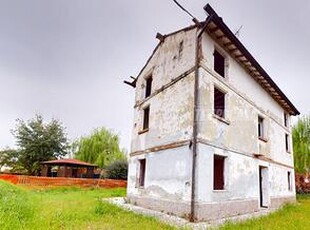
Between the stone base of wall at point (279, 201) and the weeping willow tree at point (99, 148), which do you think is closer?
the stone base of wall at point (279, 201)

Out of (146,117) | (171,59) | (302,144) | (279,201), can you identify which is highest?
(171,59)

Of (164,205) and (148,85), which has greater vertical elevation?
(148,85)

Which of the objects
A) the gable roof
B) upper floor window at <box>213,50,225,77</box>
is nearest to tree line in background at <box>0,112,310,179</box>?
the gable roof

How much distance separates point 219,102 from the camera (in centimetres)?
1152

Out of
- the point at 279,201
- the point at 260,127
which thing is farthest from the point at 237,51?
the point at 279,201

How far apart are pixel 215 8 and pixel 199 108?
3.74 m

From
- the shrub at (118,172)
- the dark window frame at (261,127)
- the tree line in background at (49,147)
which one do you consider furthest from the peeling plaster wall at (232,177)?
the tree line in background at (49,147)

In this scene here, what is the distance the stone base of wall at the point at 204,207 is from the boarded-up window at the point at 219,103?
3683 millimetres

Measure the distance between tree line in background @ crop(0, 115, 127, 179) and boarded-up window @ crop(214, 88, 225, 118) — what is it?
18.0 m

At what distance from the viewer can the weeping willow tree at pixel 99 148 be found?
29641mm

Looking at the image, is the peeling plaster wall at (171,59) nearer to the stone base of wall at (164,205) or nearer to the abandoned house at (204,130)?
the abandoned house at (204,130)

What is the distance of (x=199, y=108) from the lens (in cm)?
871

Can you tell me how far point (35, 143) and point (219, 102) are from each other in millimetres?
24695

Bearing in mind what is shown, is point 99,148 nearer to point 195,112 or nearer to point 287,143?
point 287,143
